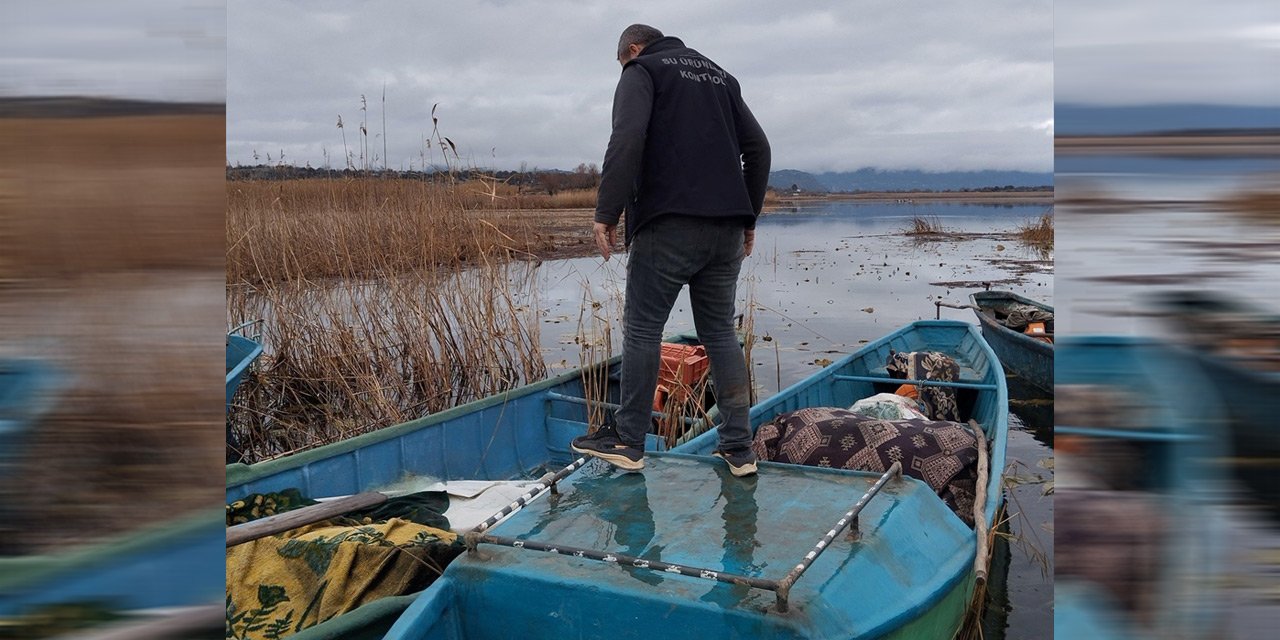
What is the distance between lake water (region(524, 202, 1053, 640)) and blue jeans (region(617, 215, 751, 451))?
2.60 metres

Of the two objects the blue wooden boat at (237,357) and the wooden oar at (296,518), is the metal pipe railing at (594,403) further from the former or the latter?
the blue wooden boat at (237,357)

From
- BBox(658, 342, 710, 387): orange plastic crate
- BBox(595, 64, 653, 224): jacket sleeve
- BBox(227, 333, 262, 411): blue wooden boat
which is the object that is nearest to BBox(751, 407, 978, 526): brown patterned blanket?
BBox(595, 64, 653, 224): jacket sleeve

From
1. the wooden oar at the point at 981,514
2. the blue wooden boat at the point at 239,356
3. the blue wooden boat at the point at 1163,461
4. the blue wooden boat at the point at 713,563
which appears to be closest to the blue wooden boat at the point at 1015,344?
the wooden oar at the point at 981,514

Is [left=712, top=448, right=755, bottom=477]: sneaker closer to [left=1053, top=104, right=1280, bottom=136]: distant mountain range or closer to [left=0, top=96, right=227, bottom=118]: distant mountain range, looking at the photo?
[left=1053, top=104, right=1280, bottom=136]: distant mountain range

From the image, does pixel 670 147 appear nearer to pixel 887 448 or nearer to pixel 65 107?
pixel 887 448

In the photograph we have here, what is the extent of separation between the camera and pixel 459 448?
5105mm

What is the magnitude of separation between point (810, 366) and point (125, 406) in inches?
432

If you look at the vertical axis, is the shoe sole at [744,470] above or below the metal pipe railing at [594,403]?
above

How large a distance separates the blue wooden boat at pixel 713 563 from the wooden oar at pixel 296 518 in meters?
0.76

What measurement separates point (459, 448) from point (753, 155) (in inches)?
107

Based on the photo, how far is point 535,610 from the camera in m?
2.46

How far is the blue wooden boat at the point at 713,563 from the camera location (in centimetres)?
230

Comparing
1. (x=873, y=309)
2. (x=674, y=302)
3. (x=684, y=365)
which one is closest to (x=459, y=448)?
(x=684, y=365)

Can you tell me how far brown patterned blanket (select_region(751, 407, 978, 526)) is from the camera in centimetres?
377
